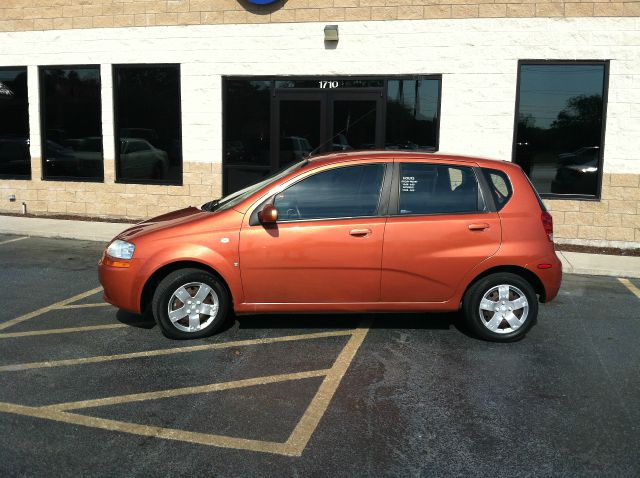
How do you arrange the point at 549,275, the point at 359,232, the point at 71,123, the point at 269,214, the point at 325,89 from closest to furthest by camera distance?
the point at 269,214 → the point at 359,232 → the point at 549,275 → the point at 325,89 → the point at 71,123

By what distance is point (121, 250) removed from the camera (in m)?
5.89

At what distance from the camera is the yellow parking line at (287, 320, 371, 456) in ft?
13.2

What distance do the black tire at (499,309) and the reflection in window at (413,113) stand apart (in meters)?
5.91

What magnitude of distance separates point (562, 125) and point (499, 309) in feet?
20.5

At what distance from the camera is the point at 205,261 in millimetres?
5727

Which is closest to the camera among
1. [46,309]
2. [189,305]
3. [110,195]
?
[189,305]

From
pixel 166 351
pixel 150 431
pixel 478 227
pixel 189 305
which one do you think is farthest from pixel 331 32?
pixel 150 431

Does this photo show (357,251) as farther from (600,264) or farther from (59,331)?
(600,264)

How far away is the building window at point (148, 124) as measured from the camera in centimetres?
1270

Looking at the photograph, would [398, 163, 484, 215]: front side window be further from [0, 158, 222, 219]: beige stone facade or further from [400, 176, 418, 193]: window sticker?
[0, 158, 222, 219]: beige stone facade

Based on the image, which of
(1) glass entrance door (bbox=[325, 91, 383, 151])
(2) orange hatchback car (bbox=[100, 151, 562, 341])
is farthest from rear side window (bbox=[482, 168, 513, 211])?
(1) glass entrance door (bbox=[325, 91, 383, 151])

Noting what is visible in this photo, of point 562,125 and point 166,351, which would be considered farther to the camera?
point 562,125

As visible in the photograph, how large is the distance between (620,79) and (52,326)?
9373 millimetres

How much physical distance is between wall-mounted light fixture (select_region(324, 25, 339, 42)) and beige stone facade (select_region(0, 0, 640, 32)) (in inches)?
9.0
